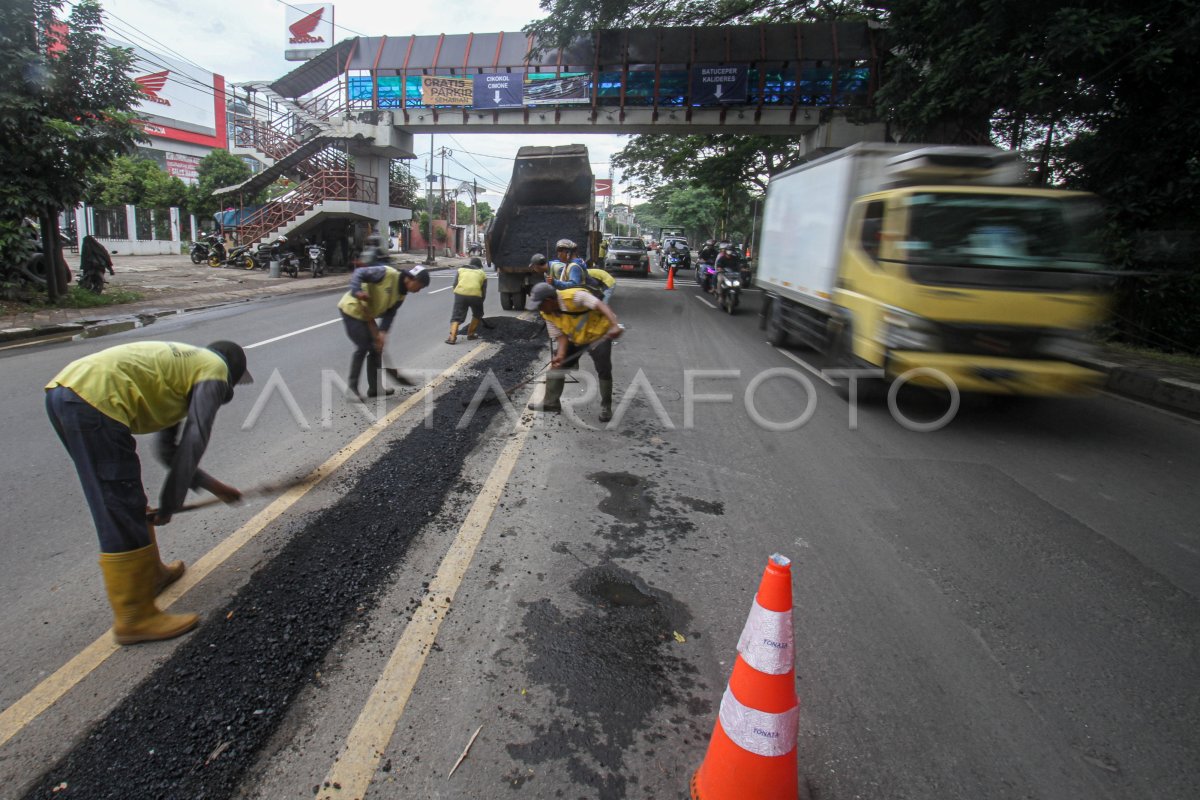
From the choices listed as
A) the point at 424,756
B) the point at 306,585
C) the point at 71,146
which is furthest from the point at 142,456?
the point at 71,146

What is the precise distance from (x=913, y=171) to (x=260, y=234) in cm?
2295

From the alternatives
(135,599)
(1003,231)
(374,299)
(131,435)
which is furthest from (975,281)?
(135,599)

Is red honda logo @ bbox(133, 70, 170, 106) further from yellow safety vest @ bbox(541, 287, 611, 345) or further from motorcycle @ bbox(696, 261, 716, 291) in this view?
yellow safety vest @ bbox(541, 287, 611, 345)

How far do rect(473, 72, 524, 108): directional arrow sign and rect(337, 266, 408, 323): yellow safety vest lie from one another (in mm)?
16413

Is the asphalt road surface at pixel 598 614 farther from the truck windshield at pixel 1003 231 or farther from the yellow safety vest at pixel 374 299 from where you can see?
the truck windshield at pixel 1003 231

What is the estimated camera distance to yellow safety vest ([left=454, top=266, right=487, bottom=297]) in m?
9.67

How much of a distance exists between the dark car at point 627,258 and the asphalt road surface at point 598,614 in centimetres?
2067

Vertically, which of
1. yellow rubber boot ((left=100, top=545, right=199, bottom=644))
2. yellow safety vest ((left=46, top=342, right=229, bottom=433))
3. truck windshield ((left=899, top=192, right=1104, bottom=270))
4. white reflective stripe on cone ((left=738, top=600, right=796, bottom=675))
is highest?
truck windshield ((left=899, top=192, right=1104, bottom=270))

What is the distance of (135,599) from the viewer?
2666 millimetres

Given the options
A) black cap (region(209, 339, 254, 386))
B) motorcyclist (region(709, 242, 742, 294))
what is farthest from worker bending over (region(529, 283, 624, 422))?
motorcyclist (region(709, 242, 742, 294))

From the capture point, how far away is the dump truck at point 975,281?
5.81 meters

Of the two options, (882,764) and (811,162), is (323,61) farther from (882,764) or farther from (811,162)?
(882,764)

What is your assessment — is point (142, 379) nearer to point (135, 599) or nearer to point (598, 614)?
point (135, 599)

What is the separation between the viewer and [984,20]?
1102 centimetres
